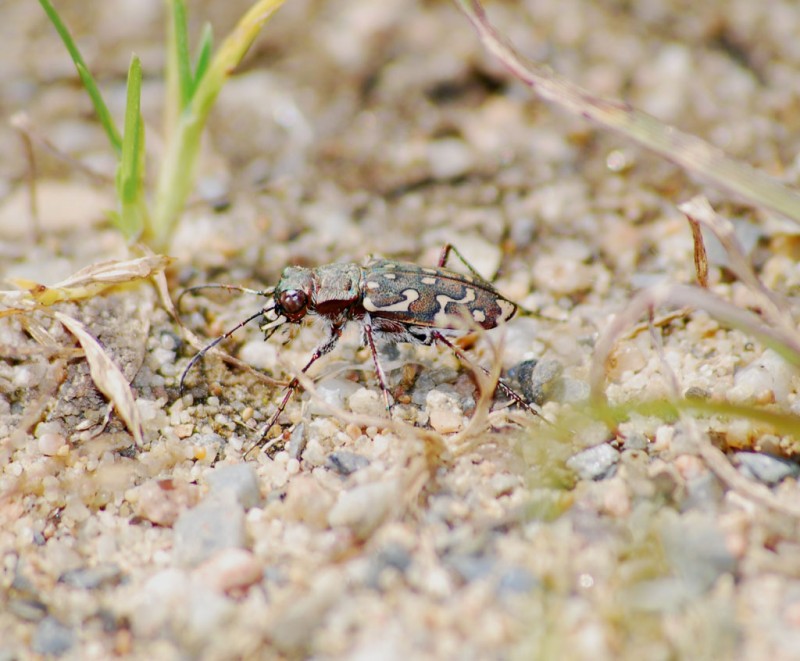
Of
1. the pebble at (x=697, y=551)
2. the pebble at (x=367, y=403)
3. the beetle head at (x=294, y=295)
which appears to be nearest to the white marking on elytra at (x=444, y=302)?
the pebble at (x=367, y=403)

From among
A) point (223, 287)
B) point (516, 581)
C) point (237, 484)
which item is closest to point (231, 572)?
point (237, 484)

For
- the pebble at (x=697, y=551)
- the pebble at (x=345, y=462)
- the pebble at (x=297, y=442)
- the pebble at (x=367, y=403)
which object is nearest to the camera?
the pebble at (x=697, y=551)

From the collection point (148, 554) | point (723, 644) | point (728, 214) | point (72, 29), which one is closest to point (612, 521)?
point (723, 644)

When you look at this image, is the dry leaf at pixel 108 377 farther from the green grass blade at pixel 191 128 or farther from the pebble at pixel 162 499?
the green grass blade at pixel 191 128

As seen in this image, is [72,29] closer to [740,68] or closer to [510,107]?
[510,107]

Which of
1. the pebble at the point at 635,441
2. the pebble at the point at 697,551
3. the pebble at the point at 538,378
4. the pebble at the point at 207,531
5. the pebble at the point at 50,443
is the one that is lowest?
the pebble at the point at 538,378

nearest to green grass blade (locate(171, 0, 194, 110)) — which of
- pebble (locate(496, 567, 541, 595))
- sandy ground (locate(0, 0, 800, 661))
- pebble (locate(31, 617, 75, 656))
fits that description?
sandy ground (locate(0, 0, 800, 661))
